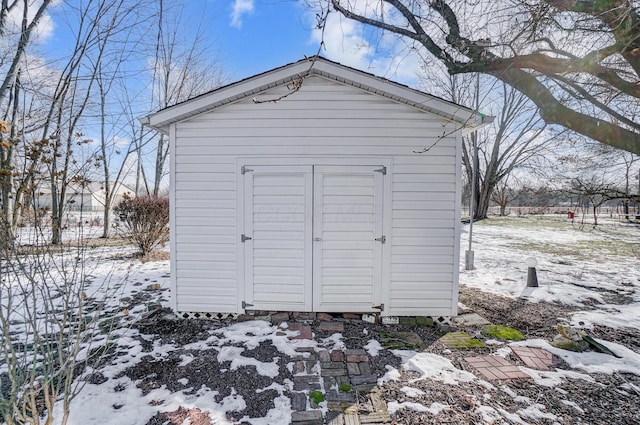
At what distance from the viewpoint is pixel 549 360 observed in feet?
10.1

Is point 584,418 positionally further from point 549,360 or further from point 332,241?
point 332,241

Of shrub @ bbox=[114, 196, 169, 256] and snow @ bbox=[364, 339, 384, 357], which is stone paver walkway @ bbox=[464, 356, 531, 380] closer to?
snow @ bbox=[364, 339, 384, 357]

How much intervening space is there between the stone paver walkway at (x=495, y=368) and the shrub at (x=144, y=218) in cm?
748

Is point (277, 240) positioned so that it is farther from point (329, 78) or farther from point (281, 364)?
point (329, 78)

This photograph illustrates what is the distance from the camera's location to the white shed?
3.91m

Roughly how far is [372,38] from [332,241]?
344 cm

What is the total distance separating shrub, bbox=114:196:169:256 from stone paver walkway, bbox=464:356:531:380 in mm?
7483

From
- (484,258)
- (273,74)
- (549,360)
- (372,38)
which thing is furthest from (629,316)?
(273,74)

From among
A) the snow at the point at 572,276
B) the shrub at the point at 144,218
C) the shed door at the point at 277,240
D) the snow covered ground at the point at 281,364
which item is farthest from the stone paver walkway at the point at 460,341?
the shrub at the point at 144,218

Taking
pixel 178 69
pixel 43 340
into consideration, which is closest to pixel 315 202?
pixel 43 340

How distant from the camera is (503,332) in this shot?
3689mm

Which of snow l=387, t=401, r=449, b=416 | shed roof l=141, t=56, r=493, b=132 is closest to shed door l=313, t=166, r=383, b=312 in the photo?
shed roof l=141, t=56, r=493, b=132

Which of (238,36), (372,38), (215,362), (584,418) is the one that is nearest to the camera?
(584,418)

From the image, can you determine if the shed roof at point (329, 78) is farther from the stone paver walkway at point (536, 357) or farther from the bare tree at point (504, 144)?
the bare tree at point (504, 144)
